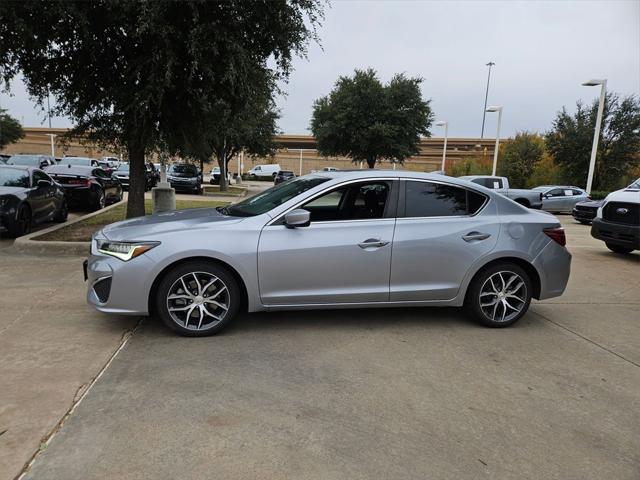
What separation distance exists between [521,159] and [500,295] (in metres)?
33.7

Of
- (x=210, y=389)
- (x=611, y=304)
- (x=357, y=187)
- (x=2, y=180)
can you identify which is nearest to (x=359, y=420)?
(x=210, y=389)

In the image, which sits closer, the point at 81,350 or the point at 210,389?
the point at 210,389

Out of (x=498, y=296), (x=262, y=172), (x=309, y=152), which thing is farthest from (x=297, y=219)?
(x=309, y=152)

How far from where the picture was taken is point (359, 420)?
3254 millimetres

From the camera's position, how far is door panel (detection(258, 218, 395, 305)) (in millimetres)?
4594

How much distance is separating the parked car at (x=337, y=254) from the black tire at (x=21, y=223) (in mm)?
5699

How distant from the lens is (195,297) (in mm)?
4527

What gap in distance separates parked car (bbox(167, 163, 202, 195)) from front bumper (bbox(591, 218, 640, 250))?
20613mm

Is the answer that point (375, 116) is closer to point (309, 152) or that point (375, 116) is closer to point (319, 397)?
point (319, 397)

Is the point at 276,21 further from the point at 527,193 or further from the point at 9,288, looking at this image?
the point at 527,193

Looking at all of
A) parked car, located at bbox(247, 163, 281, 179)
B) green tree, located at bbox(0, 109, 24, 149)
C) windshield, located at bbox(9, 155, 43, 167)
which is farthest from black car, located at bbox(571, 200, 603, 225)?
green tree, located at bbox(0, 109, 24, 149)

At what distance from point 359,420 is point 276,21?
7.07 metres

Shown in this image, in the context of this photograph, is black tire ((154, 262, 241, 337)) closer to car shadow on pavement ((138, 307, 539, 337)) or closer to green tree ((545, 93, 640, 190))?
car shadow on pavement ((138, 307, 539, 337))

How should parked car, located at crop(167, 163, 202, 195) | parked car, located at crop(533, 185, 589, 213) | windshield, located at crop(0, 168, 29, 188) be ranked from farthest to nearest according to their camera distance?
parked car, located at crop(167, 163, 202, 195) < parked car, located at crop(533, 185, 589, 213) < windshield, located at crop(0, 168, 29, 188)
